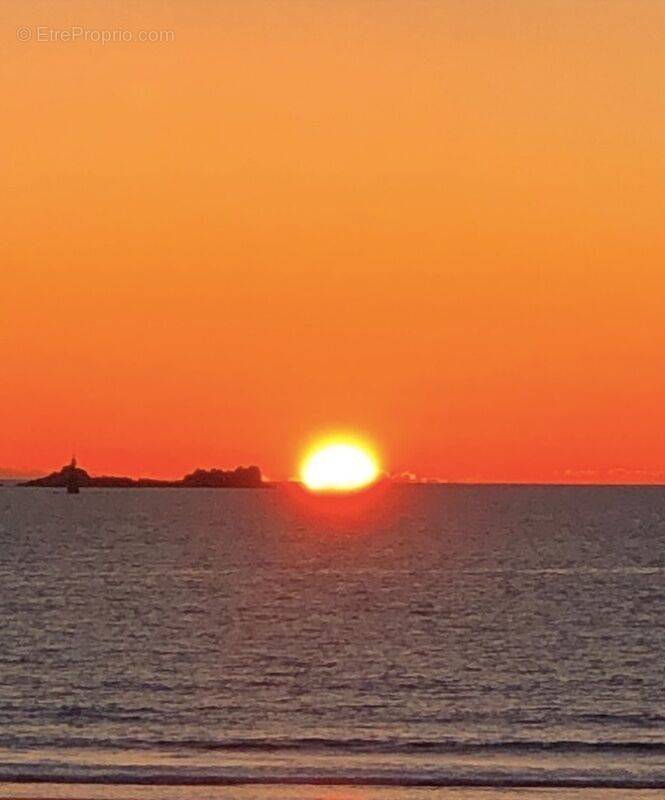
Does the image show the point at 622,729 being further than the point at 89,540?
No

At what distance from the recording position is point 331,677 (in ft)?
199

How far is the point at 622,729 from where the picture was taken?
4666cm

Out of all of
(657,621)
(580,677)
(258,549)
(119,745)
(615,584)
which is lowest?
(119,745)

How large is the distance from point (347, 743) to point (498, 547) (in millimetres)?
125536

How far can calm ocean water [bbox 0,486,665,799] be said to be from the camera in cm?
2869

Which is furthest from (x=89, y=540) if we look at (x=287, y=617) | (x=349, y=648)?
(x=349, y=648)

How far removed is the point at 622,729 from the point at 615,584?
70527 millimetres

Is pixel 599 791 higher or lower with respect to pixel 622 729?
lower

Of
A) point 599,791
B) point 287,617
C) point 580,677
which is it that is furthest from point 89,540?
point 599,791

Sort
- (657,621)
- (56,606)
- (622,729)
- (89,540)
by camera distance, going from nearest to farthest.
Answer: (622,729), (657,621), (56,606), (89,540)

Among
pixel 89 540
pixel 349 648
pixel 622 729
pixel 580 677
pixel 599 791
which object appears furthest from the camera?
pixel 89 540

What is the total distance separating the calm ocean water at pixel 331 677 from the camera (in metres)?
28.7

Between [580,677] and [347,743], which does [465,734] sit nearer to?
[347,743]

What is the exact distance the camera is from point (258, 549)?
164 meters
